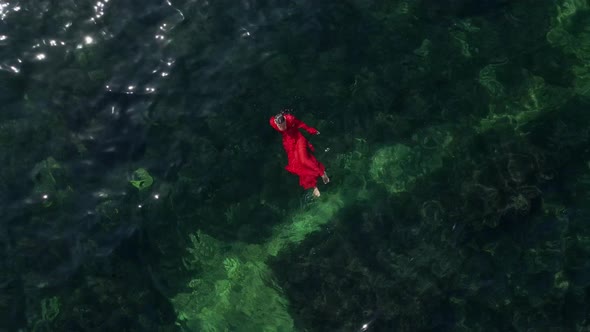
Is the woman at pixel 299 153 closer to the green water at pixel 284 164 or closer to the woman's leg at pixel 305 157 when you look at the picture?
the woman's leg at pixel 305 157

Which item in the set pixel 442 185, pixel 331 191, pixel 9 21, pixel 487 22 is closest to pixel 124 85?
pixel 9 21

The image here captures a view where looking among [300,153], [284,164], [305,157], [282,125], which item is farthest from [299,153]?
[284,164]

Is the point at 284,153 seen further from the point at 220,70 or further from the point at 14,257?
the point at 14,257

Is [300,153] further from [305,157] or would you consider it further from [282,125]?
[282,125]

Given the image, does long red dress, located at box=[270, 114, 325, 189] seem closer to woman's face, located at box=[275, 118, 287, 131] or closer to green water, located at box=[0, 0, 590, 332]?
woman's face, located at box=[275, 118, 287, 131]

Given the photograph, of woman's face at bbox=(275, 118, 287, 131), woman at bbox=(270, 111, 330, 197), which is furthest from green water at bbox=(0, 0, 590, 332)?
woman's face at bbox=(275, 118, 287, 131)

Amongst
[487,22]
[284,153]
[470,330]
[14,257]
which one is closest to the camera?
[470,330]
